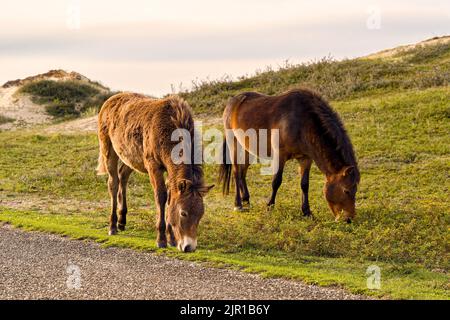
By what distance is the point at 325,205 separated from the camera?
14828 mm

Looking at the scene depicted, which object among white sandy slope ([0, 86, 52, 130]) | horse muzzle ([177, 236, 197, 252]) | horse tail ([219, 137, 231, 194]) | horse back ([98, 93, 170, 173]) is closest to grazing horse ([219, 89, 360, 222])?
horse tail ([219, 137, 231, 194])

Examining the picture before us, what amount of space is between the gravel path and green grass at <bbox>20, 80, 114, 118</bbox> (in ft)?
91.4

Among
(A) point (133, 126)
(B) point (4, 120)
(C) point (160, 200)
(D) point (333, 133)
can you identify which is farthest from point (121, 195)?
(B) point (4, 120)

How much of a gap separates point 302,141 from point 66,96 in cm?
3007

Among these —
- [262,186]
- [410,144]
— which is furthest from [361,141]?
[262,186]

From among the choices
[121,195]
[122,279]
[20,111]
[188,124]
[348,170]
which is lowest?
[122,279]

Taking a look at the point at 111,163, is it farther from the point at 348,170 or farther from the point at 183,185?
the point at 348,170

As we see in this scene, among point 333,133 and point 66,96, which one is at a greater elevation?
point 66,96

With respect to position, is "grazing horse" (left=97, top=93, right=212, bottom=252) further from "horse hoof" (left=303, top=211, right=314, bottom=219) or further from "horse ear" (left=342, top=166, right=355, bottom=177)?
"horse hoof" (left=303, top=211, right=314, bottom=219)

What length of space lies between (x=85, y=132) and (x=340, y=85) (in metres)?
11.6

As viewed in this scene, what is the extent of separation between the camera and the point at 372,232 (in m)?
11.9

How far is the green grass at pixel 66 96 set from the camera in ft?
127

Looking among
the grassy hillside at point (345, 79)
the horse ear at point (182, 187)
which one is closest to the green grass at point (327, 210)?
the horse ear at point (182, 187)

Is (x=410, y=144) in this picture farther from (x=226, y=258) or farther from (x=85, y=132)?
(x=85, y=132)
